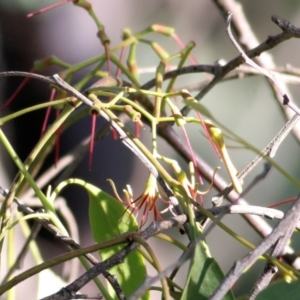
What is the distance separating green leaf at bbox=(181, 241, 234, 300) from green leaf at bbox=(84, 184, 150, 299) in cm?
9

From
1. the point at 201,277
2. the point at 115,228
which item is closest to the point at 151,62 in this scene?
the point at 115,228

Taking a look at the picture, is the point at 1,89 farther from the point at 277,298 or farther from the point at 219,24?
the point at 277,298

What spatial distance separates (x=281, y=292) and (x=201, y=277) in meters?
0.04

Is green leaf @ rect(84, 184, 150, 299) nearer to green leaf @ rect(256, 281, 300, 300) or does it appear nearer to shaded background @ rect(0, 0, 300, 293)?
green leaf @ rect(256, 281, 300, 300)

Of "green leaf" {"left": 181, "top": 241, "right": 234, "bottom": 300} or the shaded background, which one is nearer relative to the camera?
"green leaf" {"left": 181, "top": 241, "right": 234, "bottom": 300}

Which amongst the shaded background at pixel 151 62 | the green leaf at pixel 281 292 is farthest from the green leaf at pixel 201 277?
the shaded background at pixel 151 62

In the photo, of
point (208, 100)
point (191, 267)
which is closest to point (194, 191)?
point (191, 267)

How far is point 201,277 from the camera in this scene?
0.88 ft

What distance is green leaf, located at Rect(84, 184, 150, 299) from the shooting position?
0.36m

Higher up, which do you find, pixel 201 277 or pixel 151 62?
pixel 151 62

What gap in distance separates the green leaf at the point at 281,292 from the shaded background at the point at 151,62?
0.78 metres

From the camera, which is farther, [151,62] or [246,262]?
[151,62]

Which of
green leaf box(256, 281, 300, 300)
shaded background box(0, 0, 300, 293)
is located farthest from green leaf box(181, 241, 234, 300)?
shaded background box(0, 0, 300, 293)

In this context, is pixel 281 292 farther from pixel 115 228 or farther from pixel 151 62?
pixel 151 62
